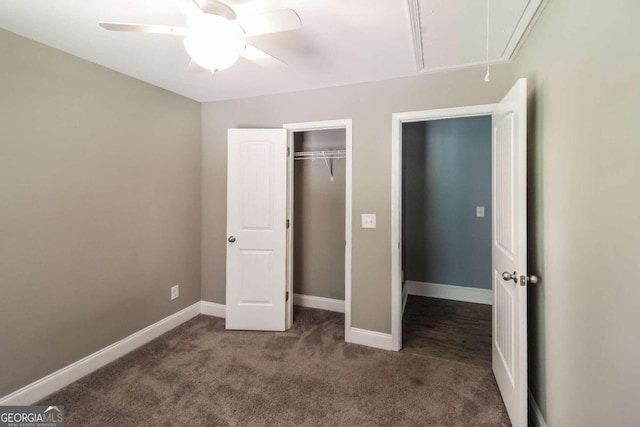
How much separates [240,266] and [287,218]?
0.69m

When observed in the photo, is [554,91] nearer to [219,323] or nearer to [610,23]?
[610,23]

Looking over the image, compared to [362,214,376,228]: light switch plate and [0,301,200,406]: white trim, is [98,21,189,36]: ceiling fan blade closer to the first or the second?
[362,214,376,228]: light switch plate

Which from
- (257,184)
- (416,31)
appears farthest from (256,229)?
(416,31)

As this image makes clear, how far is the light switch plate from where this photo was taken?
2568mm

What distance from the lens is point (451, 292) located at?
12.3 feet

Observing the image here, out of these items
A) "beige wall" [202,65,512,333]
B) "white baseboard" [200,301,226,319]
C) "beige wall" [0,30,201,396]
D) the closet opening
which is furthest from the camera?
the closet opening

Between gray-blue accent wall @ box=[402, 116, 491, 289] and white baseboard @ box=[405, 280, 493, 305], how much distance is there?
65mm

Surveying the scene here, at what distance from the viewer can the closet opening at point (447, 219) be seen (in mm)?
3543

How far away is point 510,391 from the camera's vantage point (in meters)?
1.69

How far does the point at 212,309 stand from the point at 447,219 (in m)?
3.09

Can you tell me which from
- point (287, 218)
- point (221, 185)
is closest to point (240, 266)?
point (287, 218)

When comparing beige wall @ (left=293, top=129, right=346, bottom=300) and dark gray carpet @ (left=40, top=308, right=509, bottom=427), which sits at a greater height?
beige wall @ (left=293, top=129, right=346, bottom=300)

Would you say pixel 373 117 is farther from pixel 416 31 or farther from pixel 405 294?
pixel 405 294

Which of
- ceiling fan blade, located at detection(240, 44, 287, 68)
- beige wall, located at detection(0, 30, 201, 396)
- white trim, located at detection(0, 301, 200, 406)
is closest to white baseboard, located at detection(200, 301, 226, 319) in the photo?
white trim, located at detection(0, 301, 200, 406)
